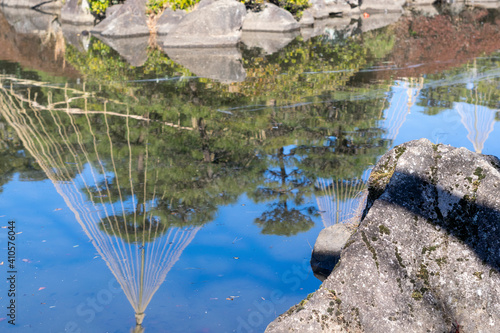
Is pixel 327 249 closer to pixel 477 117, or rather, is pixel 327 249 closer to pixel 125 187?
pixel 125 187

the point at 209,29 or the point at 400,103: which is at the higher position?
the point at 209,29

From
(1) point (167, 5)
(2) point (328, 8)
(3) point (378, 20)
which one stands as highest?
(1) point (167, 5)

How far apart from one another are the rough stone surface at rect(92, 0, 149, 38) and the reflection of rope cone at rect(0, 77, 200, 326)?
444 inches

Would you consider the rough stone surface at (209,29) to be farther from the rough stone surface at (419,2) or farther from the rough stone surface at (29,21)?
the rough stone surface at (419,2)

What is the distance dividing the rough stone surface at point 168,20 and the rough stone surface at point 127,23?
490 mm

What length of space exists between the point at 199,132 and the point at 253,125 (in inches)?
33.4

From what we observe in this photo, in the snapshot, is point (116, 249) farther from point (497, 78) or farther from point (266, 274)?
point (497, 78)

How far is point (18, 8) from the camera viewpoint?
31.1 metres

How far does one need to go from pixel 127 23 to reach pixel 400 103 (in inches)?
507

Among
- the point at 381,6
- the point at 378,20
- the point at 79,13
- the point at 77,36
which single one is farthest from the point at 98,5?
the point at 381,6

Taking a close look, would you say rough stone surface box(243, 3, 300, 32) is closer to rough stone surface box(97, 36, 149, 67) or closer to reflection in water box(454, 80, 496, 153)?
rough stone surface box(97, 36, 149, 67)

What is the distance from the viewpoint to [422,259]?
3439mm

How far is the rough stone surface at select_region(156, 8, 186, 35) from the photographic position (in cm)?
2029

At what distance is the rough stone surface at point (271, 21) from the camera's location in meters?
20.5
